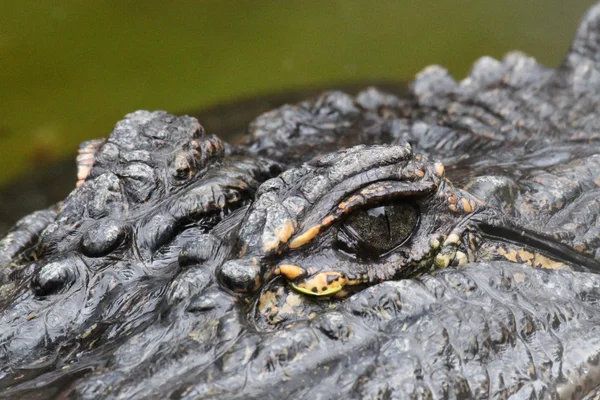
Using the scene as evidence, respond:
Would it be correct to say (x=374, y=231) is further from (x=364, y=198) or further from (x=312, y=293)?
(x=312, y=293)

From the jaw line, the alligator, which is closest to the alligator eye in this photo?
the alligator

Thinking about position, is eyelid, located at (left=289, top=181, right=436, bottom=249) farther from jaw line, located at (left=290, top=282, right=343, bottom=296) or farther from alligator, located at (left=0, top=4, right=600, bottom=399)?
jaw line, located at (left=290, top=282, right=343, bottom=296)

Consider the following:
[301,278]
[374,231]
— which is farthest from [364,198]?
[301,278]

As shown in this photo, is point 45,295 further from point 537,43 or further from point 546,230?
point 537,43

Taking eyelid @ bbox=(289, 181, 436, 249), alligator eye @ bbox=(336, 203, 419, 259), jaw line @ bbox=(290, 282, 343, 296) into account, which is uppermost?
eyelid @ bbox=(289, 181, 436, 249)

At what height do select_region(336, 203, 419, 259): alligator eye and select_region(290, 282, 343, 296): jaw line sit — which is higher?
select_region(336, 203, 419, 259): alligator eye

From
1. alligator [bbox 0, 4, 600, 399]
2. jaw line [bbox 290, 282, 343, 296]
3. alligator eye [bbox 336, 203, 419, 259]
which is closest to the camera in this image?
alligator [bbox 0, 4, 600, 399]

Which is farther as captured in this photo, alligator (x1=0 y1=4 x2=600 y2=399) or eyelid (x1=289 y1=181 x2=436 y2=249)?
eyelid (x1=289 y1=181 x2=436 y2=249)

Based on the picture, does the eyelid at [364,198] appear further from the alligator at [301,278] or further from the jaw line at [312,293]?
the jaw line at [312,293]
